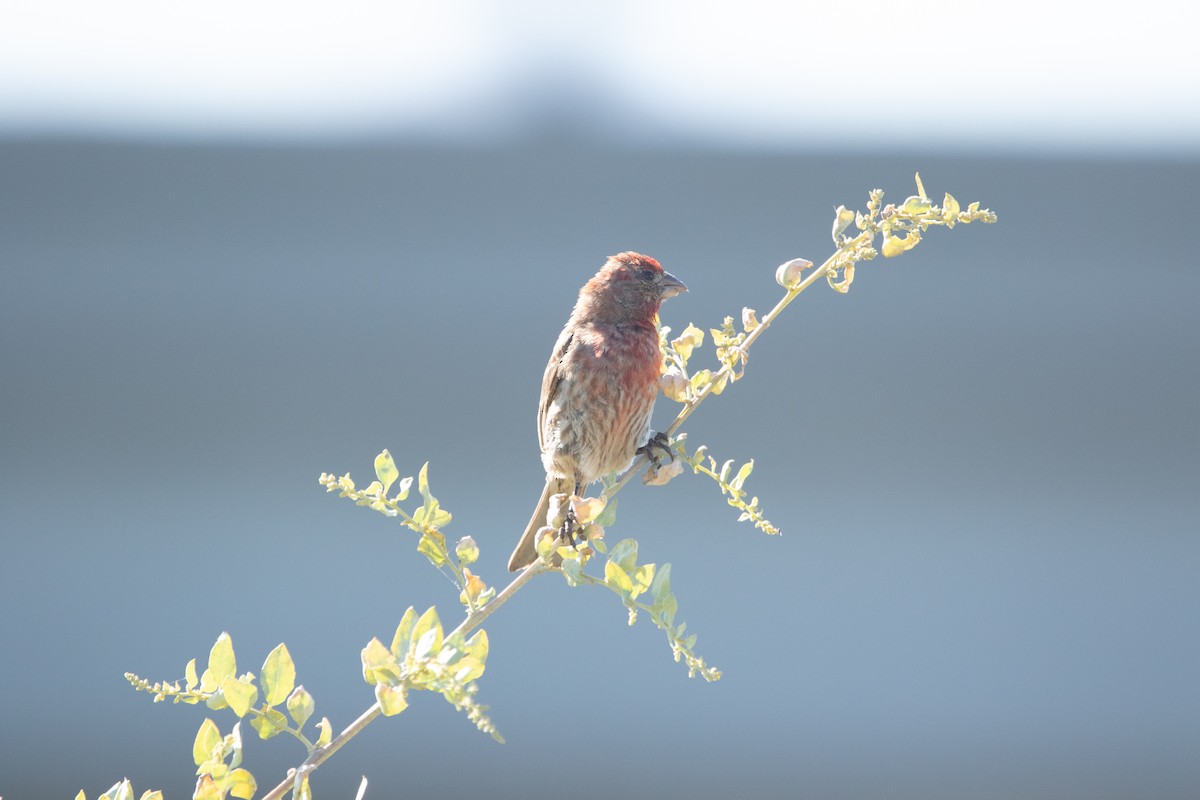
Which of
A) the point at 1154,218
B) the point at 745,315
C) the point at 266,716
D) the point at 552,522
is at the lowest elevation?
the point at 266,716

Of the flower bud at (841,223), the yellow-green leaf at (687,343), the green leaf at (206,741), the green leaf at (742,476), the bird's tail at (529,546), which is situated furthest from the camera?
the bird's tail at (529,546)

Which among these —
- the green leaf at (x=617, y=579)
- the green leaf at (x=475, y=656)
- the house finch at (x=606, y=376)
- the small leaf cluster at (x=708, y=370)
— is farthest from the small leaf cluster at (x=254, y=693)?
the house finch at (x=606, y=376)

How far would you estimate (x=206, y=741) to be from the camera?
1253 millimetres

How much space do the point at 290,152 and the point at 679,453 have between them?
732cm

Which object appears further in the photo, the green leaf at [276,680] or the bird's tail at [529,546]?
the bird's tail at [529,546]

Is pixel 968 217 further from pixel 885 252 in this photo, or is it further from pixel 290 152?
pixel 290 152

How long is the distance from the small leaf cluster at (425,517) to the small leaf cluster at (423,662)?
0.15m

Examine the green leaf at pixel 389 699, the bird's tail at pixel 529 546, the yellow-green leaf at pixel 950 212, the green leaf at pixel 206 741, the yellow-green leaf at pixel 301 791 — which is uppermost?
the yellow-green leaf at pixel 950 212

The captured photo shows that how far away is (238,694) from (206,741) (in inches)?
2.7

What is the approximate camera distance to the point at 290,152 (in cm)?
860

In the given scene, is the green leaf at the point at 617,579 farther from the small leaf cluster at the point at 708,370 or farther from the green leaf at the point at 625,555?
the small leaf cluster at the point at 708,370

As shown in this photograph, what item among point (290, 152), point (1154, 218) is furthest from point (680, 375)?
point (1154, 218)

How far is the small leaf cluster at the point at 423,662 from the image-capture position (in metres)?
1.14

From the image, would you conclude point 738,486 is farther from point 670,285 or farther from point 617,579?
point 670,285
